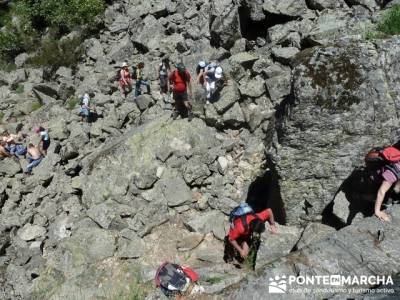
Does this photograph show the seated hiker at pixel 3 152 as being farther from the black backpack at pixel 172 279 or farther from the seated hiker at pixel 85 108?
the black backpack at pixel 172 279

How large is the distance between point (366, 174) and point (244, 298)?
13.9 feet

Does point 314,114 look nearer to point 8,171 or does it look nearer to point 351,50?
point 351,50

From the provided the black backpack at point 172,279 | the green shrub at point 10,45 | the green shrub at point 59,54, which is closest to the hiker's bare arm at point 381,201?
the black backpack at point 172,279

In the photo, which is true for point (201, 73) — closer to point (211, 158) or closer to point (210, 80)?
point (210, 80)

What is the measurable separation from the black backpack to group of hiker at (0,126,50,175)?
10.5m

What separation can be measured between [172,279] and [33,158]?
36.3 feet

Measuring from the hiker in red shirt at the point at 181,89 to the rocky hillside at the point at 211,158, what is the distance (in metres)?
0.37

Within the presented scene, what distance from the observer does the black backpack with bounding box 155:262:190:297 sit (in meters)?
8.66

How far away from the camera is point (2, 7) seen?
3056 cm

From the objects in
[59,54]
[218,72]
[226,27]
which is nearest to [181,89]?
[218,72]

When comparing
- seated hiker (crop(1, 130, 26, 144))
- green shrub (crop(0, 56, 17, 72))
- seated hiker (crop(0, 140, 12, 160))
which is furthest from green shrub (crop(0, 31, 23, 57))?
seated hiker (crop(0, 140, 12, 160))

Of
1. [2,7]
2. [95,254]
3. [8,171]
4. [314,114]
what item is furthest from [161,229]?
[2,7]

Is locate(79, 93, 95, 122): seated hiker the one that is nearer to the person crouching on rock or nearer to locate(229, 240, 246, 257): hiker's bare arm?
locate(229, 240, 246, 257): hiker's bare arm

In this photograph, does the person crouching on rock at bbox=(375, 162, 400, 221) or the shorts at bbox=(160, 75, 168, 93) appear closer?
the person crouching on rock at bbox=(375, 162, 400, 221)
